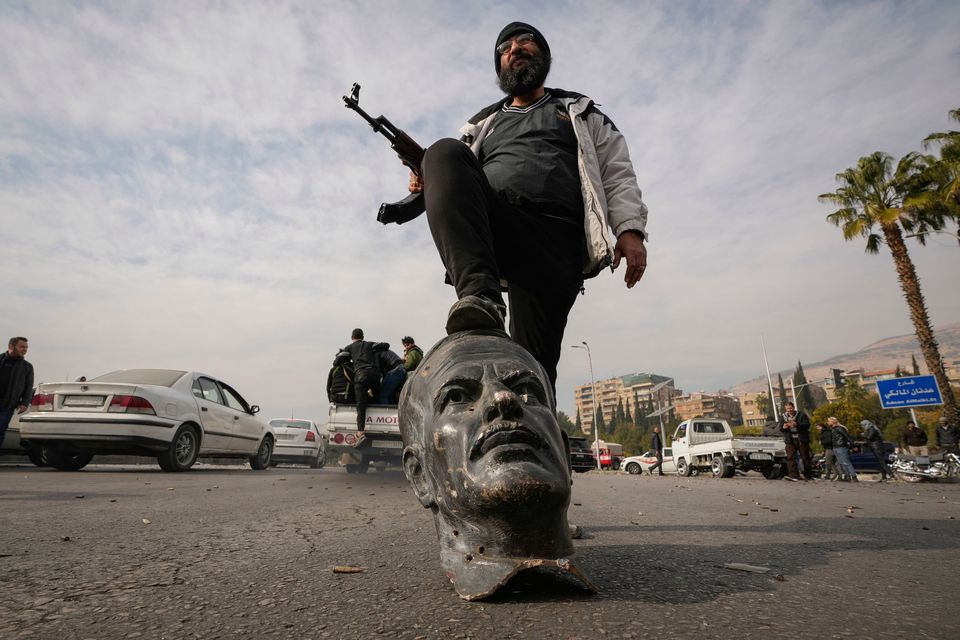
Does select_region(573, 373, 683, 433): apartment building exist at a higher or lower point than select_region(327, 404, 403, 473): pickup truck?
higher

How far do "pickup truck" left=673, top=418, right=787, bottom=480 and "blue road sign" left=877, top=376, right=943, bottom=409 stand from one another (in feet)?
25.2

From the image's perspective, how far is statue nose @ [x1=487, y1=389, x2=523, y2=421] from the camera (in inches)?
51.6

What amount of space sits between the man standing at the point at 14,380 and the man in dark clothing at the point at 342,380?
4.28 m

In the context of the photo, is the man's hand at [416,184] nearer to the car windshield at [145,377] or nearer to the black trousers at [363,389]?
the black trousers at [363,389]

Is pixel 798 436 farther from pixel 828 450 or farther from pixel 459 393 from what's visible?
pixel 459 393

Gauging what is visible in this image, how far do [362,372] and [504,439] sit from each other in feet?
25.0

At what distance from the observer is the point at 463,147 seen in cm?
188

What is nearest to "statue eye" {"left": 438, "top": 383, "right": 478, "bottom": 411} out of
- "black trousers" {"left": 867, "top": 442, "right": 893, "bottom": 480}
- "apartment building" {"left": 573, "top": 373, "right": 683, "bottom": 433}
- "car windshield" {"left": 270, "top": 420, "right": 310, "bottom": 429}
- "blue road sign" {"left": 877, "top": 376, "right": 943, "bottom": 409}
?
"car windshield" {"left": 270, "top": 420, "right": 310, "bottom": 429}

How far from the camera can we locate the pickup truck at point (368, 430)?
8.73 meters

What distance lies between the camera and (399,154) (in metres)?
2.71

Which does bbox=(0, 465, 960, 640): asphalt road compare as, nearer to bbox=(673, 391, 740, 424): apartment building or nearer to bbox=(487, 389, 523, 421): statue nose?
bbox=(487, 389, 523, 421): statue nose

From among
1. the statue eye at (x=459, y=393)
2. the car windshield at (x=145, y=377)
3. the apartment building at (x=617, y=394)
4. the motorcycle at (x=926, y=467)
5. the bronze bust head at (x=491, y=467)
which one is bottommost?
the motorcycle at (x=926, y=467)

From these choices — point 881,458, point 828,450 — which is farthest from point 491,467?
point 881,458

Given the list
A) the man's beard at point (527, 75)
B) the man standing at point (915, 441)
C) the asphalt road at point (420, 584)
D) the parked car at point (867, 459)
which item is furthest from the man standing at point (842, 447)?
the man's beard at point (527, 75)
